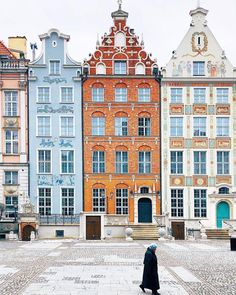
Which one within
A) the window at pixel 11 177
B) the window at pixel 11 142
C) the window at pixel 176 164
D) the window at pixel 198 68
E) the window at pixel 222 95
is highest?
the window at pixel 198 68

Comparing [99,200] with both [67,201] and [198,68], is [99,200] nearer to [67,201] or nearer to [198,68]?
[67,201]

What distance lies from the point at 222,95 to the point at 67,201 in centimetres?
1420

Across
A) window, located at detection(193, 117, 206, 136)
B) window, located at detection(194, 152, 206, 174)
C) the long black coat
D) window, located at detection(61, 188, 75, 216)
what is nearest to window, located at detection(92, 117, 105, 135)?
window, located at detection(61, 188, 75, 216)

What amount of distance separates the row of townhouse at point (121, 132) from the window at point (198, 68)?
8cm

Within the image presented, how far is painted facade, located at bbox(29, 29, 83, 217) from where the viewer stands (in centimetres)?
4622

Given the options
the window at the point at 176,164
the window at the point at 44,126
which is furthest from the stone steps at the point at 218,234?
the window at the point at 44,126

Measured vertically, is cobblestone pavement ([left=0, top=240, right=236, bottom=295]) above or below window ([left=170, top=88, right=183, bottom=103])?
below

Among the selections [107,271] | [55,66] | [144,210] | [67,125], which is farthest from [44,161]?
[107,271]

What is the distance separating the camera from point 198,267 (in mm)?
23359

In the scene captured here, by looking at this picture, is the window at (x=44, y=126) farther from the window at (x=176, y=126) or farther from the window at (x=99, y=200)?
the window at (x=176, y=126)

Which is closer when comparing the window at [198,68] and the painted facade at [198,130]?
the painted facade at [198,130]

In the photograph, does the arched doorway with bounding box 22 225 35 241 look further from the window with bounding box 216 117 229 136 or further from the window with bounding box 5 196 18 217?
the window with bounding box 216 117 229 136

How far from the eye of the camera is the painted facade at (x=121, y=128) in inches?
1823

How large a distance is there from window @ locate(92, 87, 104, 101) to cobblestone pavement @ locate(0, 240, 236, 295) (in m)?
17.5
